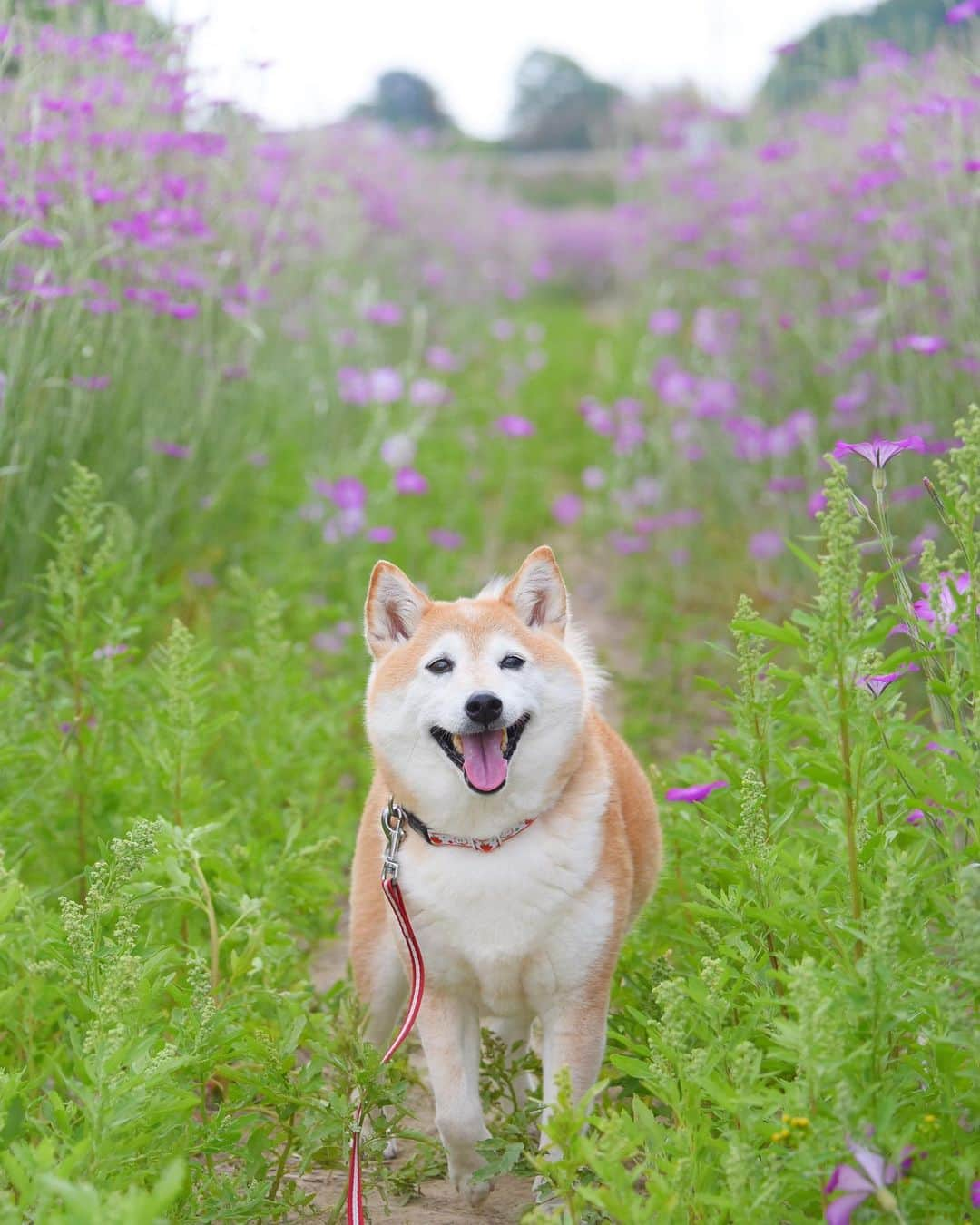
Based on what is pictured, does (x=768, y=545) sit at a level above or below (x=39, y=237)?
below

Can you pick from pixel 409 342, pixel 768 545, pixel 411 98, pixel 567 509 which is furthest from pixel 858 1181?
pixel 411 98

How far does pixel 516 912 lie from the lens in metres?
2.75

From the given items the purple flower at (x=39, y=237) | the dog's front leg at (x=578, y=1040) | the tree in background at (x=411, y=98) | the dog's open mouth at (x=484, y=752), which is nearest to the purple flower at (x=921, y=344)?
the dog's open mouth at (x=484, y=752)

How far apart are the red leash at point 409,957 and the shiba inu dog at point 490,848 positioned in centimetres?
3

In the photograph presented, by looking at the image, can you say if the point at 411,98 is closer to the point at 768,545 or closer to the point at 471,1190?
the point at 768,545

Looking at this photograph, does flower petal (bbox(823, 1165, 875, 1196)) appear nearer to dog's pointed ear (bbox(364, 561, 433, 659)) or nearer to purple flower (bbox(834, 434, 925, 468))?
purple flower (bbox(834, 434, 925, 468))

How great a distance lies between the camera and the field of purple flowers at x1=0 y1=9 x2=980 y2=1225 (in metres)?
2.14

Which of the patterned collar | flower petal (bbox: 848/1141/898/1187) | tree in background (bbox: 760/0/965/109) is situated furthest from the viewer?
tree in background (bbox: 760/0/965/109)

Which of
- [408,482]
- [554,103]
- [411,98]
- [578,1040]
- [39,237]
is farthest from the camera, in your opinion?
[554,103]

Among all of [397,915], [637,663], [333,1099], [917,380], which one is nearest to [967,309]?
[917,380]

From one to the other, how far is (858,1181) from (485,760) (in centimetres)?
120

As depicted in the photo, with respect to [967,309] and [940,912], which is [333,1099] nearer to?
[940,912]

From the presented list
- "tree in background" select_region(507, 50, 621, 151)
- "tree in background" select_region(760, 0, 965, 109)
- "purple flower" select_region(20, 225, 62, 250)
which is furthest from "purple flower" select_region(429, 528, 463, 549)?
"tree in background" select_region(507, 50, 621, 151)

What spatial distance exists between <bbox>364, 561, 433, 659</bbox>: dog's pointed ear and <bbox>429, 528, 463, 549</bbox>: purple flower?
12.5 feet
